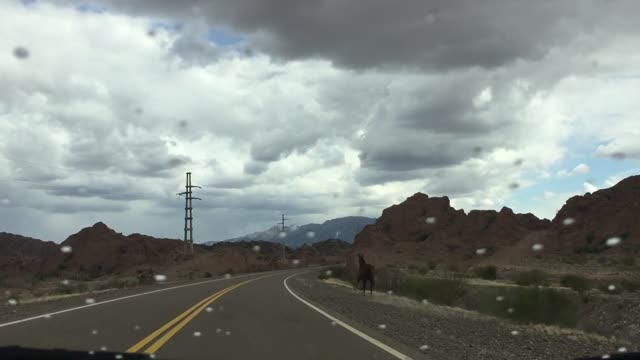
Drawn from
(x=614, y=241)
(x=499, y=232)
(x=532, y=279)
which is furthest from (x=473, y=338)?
(x=499, y=232)

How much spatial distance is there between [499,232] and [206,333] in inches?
3904

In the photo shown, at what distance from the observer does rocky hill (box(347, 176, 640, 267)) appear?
84062mm

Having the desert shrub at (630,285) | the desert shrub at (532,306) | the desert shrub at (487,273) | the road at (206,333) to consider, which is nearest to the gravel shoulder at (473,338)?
the road at (206,333)

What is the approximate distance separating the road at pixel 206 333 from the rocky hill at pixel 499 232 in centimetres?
6174

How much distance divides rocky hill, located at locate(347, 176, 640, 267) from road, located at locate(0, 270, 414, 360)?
203 ft

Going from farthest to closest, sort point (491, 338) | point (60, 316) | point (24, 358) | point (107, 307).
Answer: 1. point (107, 307)
2. point (60, 316)
3. point (491, 338)
4. point (24, 358)

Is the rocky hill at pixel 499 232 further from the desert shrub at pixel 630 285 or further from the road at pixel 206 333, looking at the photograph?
the road at pixel 206 333

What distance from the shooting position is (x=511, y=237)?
10444 centimetres

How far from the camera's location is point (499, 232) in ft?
350

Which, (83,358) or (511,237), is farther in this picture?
(511,237)

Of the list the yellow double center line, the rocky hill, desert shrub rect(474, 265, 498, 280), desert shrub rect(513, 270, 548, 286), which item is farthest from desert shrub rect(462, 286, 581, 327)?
the rocky hill

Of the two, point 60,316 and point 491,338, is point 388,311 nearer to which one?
point 491,338

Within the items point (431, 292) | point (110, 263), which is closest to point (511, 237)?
point (110, 263)

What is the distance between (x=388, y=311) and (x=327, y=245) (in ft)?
563
